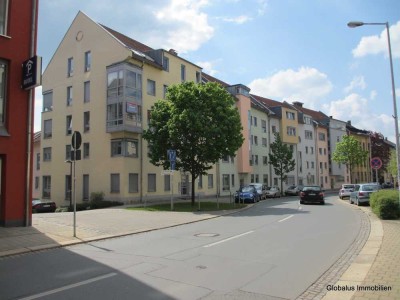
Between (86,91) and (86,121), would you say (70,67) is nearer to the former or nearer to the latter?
(86,91)

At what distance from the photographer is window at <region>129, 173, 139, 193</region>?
32.7 m

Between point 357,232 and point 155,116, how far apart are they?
17880mm

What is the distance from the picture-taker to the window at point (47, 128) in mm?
39719

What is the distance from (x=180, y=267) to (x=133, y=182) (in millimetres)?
25648

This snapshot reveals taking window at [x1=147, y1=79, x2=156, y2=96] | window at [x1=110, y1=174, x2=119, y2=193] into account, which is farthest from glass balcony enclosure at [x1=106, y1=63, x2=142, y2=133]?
window at [x1=110, y1=174, x2=119, y2=193]

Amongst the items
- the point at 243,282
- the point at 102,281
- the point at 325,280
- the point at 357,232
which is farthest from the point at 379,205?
the point at 102,281

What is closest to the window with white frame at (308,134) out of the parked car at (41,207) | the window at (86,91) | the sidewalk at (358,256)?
the window at (86,91)

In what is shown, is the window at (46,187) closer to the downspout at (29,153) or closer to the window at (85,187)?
the window at (85,187)

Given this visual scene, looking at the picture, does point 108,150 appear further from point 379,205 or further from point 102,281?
point 102,281

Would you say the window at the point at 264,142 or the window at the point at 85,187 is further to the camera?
the window at the point at 264,142

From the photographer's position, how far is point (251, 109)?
5591 centimetres

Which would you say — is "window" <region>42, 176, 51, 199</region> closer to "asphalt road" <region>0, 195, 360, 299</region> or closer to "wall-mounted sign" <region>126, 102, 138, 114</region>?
"wall-mounted sign" <region>126, 102, 138, 114</region>

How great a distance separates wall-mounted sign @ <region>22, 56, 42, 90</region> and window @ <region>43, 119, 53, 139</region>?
26691 mm

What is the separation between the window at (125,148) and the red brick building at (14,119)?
702 inches
